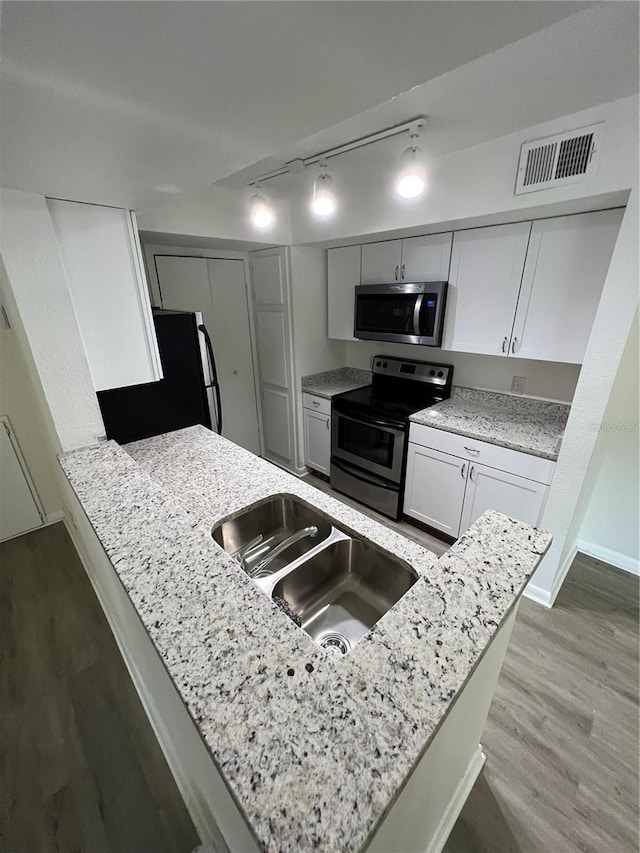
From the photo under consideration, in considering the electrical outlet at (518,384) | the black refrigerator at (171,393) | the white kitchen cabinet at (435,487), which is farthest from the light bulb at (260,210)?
the electrical outlet at (518,384)

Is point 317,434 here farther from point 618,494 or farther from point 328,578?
point 618,494

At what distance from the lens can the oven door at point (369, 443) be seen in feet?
8.45

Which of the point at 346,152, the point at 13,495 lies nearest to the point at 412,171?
the point at 346,152

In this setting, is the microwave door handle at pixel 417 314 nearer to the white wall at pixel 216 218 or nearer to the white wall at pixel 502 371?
the white wall at pixel 502 371

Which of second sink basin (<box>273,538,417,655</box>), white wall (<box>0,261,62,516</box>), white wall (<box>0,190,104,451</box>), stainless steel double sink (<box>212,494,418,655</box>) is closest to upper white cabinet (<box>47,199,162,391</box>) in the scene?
white wall (<box>0,190,104,451</box>)

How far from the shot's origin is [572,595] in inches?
83.4

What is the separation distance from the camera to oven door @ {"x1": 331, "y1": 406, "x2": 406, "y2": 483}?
258 cm

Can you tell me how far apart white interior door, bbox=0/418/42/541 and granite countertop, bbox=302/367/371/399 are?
2310mm

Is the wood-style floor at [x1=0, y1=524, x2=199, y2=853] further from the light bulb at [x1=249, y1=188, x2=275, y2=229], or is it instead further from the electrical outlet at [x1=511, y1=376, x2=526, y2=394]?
the electrical outlet at [x1=511, y1=376, x2=526, y2=394]

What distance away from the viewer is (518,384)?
2484 mm

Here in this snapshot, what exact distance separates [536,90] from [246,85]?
4.52ft

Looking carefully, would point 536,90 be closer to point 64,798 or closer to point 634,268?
point 634,268

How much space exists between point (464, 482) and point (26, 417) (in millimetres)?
3226

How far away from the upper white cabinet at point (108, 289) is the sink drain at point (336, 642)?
4.67 ft
